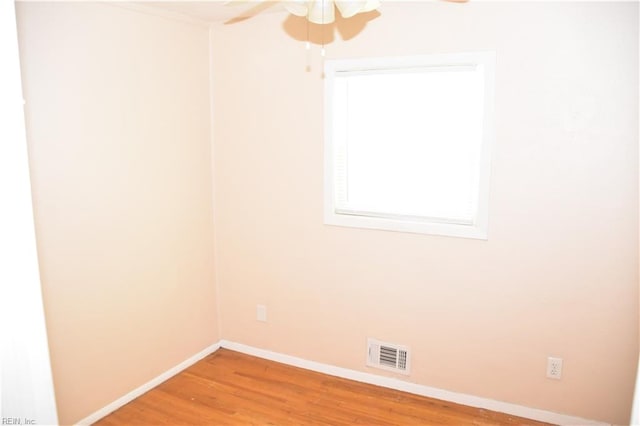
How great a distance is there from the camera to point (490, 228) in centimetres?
264

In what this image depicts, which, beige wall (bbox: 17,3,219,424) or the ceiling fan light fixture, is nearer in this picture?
the ceiling fan light fixture

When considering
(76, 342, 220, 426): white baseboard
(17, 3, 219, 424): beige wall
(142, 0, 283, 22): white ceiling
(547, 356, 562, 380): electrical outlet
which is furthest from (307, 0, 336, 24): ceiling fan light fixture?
(76, 342, 220, 426): white baseboard

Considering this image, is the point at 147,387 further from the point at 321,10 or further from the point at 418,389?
the point at 321,10

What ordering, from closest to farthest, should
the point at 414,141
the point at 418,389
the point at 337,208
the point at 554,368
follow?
the point at 554,368 < the point at 414,141 < the point at 418,389 < the point at 337,208

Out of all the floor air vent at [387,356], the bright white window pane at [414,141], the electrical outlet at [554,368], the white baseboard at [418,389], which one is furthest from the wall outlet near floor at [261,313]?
the electrical outlet at [554,368]

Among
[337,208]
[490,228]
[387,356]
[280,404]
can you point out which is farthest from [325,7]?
[280,404]

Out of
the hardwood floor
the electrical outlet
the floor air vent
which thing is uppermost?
the electrical outlet

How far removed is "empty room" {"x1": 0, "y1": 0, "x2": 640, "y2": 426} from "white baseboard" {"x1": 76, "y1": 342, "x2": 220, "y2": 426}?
0.04ft

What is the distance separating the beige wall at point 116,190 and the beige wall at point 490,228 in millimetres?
293

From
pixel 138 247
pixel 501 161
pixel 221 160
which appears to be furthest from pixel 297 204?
pixel 501 161

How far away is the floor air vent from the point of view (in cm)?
298

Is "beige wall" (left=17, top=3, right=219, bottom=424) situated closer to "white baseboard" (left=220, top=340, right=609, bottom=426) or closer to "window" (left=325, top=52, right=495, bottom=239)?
"white baseboard" (left=220, top=340, right=609, bottom=426)

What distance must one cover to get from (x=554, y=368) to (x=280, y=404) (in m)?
1.62

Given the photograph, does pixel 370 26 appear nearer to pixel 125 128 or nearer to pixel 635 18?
pixel 635 18
